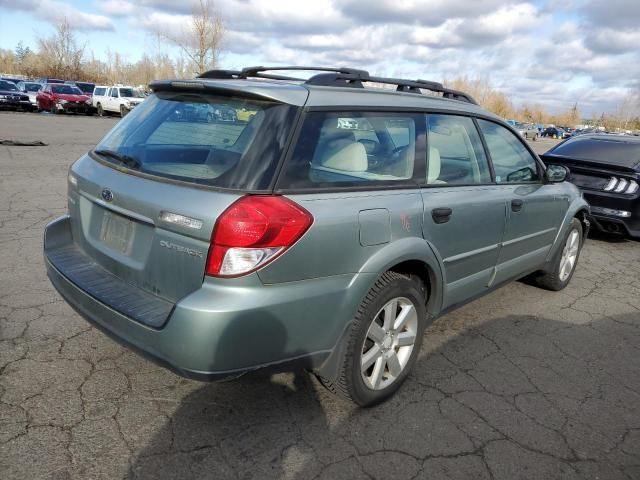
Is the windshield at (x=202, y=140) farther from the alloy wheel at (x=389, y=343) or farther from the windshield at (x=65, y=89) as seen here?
the windshield at (x=65, y=89)

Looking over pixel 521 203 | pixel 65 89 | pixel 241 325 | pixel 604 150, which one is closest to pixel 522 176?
pixel 521 203

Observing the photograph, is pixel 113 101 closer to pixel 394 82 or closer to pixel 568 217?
pixel 568 217

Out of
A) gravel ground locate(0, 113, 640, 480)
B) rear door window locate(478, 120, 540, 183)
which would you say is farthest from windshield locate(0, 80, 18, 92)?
rear door window locate(478, 120, 540, 183)

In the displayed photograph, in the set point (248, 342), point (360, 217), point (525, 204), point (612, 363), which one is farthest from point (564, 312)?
point (248, 342)

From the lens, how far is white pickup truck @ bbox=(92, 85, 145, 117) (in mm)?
31422

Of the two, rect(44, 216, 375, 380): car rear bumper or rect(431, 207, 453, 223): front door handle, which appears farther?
rect(431, 207, 453, 223): front door handle

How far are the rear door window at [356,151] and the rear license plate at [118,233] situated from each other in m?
0.79

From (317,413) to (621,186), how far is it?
579cm

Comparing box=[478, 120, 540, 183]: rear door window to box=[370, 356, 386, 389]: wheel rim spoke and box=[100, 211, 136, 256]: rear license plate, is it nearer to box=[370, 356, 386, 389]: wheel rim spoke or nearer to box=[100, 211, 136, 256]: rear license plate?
box=[370, 356, 386, 389]: wheel rim spoke

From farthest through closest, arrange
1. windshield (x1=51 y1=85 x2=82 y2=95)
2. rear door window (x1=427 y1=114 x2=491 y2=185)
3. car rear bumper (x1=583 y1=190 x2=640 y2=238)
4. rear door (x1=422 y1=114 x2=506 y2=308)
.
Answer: windshield (x1=51 y1=85 x2=82 y2=95)
car rear bumper (x1=583 y1=190 x2=640 y2=238)
rear door window (x1=427 y1=114 x2=491 y2=185)
rear door (x1=422 y1=114 x2=506 y2=308)

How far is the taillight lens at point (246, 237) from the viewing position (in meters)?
2.15

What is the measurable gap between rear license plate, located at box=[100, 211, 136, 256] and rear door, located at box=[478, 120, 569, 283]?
8.22 ft

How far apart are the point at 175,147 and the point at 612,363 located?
3.24 meters

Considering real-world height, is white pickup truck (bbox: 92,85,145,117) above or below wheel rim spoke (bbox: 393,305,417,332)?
below
